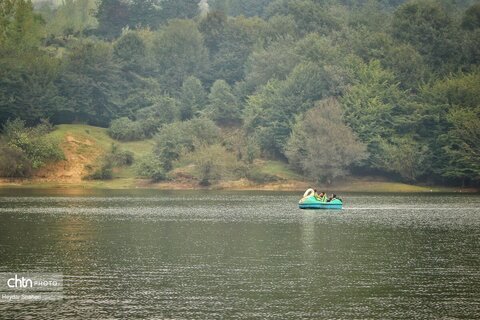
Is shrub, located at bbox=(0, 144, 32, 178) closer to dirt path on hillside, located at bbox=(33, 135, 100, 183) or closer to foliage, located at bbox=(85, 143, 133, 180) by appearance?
dirt path on hillside, located at bbox=(33, 135, 100, 183)

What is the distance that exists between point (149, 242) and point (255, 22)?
132 m

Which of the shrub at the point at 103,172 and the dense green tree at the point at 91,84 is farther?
the dense green tree at the point at 91,84

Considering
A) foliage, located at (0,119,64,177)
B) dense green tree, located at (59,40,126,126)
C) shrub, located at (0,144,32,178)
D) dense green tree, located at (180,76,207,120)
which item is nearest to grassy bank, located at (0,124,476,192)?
shrub, located at (0,144,32,178)

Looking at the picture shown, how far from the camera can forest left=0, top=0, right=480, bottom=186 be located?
149750 millimetres

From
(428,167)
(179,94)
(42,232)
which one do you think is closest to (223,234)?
(42,232)

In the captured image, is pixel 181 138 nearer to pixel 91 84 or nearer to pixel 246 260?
pixel 91 84

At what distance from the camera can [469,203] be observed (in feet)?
377

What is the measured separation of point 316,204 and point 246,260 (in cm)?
4714

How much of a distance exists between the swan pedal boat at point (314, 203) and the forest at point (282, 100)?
42.5m

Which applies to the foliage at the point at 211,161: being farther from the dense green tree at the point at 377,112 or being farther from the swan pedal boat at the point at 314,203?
the swan pedal boat at the point at 314,203

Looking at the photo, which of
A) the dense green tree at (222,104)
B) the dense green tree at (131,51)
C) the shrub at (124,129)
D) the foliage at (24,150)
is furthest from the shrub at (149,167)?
the dense green tree at (131,51)

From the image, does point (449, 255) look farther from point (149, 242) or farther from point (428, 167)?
point (428, 167)

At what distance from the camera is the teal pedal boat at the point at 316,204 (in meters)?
106

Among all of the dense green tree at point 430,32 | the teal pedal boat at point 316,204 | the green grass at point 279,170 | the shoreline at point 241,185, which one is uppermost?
the dense green tree at point 430,32
